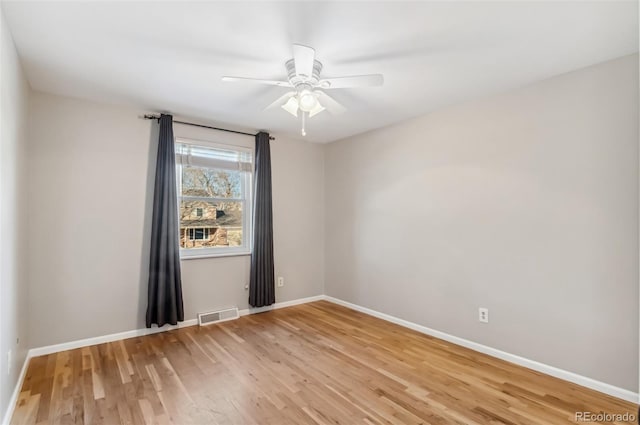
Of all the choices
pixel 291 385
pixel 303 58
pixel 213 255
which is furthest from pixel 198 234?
pixel 303 58

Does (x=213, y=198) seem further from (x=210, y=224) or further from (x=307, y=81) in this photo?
(x=307, y=81)

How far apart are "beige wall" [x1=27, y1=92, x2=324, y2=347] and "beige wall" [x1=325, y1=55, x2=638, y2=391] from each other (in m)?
2.49

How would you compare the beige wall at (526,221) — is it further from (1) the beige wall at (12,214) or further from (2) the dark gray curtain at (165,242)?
(1) the beige wall at (12,214)

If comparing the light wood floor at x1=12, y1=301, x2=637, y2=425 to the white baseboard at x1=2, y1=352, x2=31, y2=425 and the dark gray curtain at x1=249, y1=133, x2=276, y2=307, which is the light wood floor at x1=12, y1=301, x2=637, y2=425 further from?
the dark gray curtain at x1=249, y1=133, x2=276, y2=307

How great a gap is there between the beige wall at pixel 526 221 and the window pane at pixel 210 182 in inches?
75.8

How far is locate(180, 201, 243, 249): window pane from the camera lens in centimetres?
395

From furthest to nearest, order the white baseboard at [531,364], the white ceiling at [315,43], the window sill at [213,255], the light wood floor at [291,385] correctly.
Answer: the window sill at [213,255], the white baseboard at [531,364], the light wood floor at [291,385], the white ceiling at [315,43]

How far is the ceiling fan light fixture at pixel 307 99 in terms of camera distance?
7.71 ft

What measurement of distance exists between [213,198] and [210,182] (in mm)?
210

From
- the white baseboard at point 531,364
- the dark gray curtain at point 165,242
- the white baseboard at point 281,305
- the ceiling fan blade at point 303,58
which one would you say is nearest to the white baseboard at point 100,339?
the dark gray curtain at point 165,242

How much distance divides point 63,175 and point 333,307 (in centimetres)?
356

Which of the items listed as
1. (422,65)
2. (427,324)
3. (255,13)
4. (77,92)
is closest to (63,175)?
(77,92)

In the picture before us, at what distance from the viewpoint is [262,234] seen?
14.1 feet

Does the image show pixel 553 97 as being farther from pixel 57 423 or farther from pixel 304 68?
pixel 57 423
